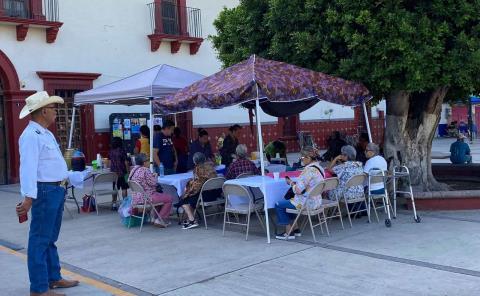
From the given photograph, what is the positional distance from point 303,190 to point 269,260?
3.84 ft

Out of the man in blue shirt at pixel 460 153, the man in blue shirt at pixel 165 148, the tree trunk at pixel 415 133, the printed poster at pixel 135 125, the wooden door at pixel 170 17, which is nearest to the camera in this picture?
the tree trunk at pixel 415 133

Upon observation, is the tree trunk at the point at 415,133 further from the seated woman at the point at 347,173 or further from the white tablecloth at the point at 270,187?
the white tablecloth at the point at 270,187

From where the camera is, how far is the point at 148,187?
8492 millimetres

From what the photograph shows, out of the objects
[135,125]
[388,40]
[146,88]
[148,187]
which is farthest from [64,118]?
[388,40]

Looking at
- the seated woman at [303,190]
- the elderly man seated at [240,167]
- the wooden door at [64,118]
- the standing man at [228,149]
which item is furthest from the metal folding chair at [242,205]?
the wooden door at [64,118]

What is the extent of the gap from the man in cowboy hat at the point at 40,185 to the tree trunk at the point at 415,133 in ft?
22.1

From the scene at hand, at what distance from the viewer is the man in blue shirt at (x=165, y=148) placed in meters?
10.5

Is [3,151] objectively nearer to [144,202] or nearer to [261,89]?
[144,202]

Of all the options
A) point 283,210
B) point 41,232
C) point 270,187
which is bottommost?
point 283,210

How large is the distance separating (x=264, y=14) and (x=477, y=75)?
3.82m

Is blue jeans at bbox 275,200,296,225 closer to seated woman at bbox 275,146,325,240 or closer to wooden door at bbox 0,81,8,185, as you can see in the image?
seated woman at bbox 275,146,325,240

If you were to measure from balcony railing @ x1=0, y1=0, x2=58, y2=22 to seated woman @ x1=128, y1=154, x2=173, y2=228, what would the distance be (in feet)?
30.8

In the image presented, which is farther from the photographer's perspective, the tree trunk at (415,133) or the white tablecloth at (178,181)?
the tree trunk at (415,133)

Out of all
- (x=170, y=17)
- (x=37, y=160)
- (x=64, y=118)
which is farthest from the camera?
(x=170, y=17)
